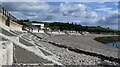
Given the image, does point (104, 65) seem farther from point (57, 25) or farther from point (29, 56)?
point (57, 25)

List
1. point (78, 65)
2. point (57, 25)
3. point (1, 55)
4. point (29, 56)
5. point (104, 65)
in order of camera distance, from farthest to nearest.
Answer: point (57, 25) < point (104, 65) < point (78, 65) < point (29, 56) < point (1, 55)

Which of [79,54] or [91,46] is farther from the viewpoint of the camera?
[91,46]

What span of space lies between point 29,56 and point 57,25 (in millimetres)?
135454

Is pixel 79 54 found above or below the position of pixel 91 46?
above

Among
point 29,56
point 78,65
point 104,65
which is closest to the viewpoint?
point 29,56

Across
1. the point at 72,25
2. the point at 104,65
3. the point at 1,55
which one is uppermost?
the point at 1,55

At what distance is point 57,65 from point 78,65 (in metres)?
2.43

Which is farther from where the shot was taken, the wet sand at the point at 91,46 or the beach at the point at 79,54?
the wet sand at the point at 91,46

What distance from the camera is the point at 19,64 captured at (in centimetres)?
1547

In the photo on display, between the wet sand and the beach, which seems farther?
the wet sand

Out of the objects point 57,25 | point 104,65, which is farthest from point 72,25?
point 104,65

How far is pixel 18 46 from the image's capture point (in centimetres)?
1741

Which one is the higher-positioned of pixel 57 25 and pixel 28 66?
pixel 28 66

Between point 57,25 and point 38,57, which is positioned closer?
point 38,57
